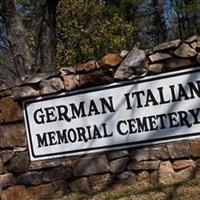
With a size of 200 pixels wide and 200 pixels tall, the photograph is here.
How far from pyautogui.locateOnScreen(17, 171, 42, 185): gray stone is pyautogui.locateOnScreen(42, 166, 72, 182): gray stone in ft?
0.18

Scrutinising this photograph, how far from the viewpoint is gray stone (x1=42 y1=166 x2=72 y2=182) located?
5.29 metres

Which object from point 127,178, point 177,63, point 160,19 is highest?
point 160,19

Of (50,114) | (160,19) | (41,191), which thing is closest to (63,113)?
(50,114)

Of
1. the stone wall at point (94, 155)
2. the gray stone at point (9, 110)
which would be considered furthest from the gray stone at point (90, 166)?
the gray stone at point (9, 110)

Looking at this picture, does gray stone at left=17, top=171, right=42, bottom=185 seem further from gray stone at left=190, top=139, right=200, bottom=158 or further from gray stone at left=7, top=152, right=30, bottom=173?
gray stone at left=190, top=139, right=200, bottom=158

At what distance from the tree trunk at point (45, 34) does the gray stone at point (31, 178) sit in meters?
2.58

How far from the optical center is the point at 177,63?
189 inches

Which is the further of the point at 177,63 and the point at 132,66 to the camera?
the point at 132,66

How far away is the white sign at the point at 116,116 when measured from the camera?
4.82 metres

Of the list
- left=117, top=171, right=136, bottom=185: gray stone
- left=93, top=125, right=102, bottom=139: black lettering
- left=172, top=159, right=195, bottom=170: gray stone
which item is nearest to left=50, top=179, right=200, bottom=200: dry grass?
left=117, top=171, right=136, bottom=185: gray stone

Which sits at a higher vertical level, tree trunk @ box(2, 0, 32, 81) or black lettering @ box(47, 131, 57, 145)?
tree trunk @ box(2, 0, 32, 81)

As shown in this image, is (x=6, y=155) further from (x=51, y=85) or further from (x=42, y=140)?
(x=51, y=85)

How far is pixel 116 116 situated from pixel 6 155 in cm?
124

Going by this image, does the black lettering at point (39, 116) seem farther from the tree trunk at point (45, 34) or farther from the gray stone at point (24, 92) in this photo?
the tree trunk at point (45, 34)
